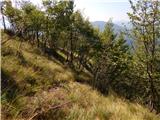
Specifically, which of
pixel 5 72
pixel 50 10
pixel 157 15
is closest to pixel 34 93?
pixel 5 72

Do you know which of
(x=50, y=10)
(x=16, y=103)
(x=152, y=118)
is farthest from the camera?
(x=50, y=10)

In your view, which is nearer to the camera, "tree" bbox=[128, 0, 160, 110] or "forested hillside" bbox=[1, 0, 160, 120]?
"forested hillside" bbox=[1, 0, 160, 120]

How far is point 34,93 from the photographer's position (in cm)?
796

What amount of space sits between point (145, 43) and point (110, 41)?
25.9 metres

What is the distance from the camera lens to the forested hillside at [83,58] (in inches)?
361

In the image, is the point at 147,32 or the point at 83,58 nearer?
the point at 147,32

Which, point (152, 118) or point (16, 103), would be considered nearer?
point (16, 103)

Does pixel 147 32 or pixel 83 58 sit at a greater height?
pixel 147 32

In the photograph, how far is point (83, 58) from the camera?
49.8m

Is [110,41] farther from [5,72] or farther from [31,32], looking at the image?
[5,72]

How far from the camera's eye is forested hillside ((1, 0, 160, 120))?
918 centimetres

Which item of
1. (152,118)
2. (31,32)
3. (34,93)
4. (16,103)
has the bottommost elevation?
(31,32)

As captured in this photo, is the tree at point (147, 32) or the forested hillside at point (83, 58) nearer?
the forested hillside at point (83, 58)

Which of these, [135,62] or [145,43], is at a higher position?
[145,43]
